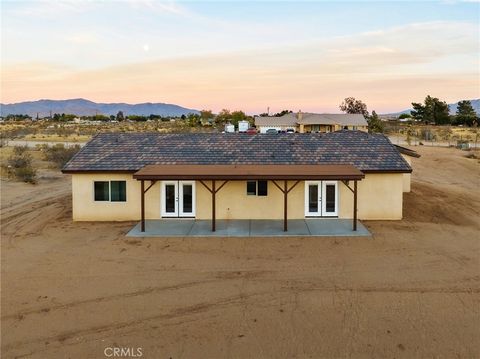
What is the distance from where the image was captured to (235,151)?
21.4 m

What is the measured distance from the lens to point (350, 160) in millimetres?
20125

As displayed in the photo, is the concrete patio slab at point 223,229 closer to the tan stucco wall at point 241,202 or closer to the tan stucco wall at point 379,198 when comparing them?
the tan stucco wall at point 241,202

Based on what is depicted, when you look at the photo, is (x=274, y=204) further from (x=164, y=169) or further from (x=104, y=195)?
(x=104, y=195)

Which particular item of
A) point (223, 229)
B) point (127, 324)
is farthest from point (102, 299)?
point (223, 229)

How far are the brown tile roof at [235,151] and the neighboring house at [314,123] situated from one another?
4905 centimetres

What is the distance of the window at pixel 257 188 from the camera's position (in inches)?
749

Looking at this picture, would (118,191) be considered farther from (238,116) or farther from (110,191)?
(238,116)

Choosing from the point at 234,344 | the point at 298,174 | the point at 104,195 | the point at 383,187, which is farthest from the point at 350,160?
the point at 234,344

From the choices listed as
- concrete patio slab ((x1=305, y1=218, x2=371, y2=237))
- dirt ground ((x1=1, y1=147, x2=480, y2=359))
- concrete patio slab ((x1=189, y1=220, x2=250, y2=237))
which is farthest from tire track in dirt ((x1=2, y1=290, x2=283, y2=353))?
concrete patio slab ((x1=305, y1=218, x2=371, y2=237))

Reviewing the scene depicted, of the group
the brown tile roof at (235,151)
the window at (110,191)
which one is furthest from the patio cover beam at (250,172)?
the window at (110,191)

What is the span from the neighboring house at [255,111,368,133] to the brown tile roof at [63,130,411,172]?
4905 cm

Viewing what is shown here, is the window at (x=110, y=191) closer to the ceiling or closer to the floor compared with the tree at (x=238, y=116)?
closer to the floor

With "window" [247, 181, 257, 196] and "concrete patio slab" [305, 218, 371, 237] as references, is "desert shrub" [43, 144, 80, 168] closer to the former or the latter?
"window" [247, 181, 257, 196]

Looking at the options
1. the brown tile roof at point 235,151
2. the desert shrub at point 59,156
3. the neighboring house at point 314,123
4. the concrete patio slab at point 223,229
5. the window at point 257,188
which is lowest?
the concrete patio slab at point 223,229
